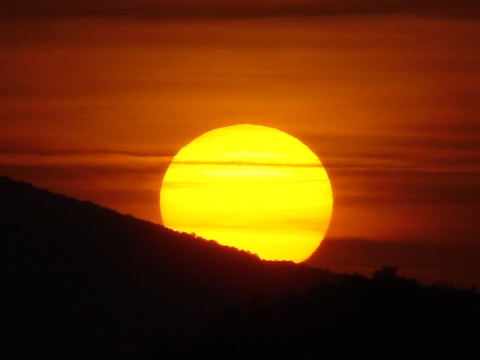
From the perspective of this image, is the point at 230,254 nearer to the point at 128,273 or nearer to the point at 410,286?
the point at 128,273

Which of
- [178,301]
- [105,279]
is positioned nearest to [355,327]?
[178,301]

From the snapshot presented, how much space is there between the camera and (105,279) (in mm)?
42812

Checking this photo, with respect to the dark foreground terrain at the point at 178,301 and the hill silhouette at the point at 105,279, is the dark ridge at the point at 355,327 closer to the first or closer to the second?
the dark foreground terrain at the point at 178,301

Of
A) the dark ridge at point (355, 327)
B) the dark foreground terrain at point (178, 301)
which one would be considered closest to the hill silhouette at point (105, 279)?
the dark foreground terrain at point (178, 301)

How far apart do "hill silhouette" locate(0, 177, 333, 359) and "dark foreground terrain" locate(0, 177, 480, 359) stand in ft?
0.14

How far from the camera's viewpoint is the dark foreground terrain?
102 ft

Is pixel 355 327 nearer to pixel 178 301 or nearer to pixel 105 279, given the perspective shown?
pixel 178 301

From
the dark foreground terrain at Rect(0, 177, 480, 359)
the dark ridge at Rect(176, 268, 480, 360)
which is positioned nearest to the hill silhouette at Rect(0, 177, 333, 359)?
the dark foreground terrain at Rect(0, 177, 480, 359)

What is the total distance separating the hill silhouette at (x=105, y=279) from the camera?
126ft

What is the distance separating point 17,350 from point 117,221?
1173cm

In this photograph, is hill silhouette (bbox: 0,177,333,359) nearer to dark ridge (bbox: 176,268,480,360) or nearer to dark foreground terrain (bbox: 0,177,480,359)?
dark foreground terrain (bbox: 0,177,480,359)

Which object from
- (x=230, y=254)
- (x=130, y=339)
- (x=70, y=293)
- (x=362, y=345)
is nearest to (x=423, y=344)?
(x=362, y=345)

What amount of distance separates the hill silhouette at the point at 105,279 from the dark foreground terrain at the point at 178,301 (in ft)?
0.14

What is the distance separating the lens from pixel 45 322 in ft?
128
